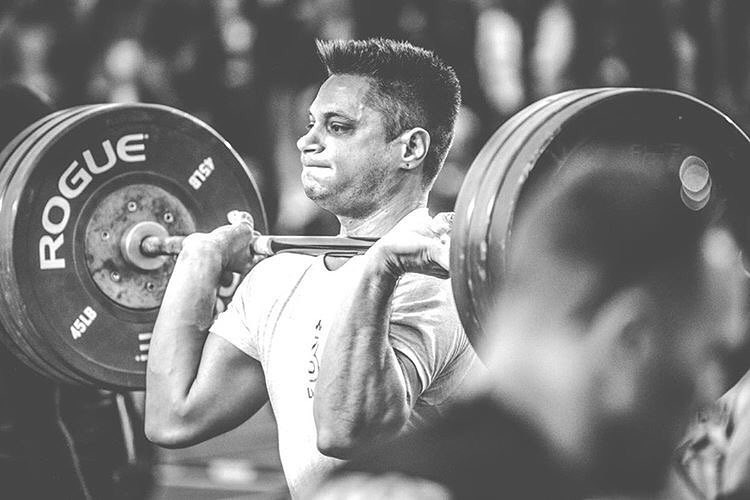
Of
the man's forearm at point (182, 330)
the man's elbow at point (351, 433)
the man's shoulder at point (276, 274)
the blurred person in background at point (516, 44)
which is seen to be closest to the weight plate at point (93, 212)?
the man's forearm at point (182, 330)

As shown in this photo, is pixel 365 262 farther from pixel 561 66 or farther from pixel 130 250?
pixel 561 66

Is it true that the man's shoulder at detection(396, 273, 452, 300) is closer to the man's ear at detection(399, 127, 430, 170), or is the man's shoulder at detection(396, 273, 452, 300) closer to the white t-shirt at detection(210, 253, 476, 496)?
the white t-shirt at detection(210, 253, 476, 496)

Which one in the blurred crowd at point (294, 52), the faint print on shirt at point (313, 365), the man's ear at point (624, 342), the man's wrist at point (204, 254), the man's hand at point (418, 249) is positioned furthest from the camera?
the blurred crowd at point (294, 52)

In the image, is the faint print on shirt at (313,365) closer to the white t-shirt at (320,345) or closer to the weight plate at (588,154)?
the white t-shirt at (320,345)

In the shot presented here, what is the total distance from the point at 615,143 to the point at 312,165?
23.8 inches

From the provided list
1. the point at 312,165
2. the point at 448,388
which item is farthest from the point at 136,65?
the point at 448,388

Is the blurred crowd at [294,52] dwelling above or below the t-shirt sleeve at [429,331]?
above

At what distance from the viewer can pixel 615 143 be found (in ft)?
4.08

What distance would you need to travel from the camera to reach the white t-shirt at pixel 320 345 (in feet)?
5.05

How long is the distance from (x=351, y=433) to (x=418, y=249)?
26cm

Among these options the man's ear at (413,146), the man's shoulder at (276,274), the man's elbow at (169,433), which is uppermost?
the man's ear at (413,146)

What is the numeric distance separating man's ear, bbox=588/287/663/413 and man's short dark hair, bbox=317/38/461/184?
83cm

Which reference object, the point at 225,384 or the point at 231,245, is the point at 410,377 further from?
the point at 231,245

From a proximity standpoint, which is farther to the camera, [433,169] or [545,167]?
[433,169]
